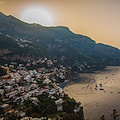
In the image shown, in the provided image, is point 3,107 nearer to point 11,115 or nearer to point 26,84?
point 11,115

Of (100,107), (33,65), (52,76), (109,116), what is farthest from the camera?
(33,65)

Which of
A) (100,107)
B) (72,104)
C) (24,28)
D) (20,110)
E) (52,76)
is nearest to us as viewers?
(20,110)

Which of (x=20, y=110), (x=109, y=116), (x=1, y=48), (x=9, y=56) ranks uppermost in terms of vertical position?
(x=1, y=48)

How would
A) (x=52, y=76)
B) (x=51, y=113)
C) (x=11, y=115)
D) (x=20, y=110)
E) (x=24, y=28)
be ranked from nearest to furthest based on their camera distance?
(x=11, y=115) → (x=20, y=110) → (x=51, y=113) → (x=52, y=76) → (x=24, y=28)

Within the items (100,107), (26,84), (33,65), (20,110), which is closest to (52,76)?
(33,65)

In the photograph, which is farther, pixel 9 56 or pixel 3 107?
pixel 9 56

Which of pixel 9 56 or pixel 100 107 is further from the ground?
pixel 9 56

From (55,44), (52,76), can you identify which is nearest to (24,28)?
(55,44)

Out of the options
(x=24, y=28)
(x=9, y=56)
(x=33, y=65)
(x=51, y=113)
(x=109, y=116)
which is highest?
(x=24, y=28)

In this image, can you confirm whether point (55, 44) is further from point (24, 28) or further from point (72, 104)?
point (72, 104)
